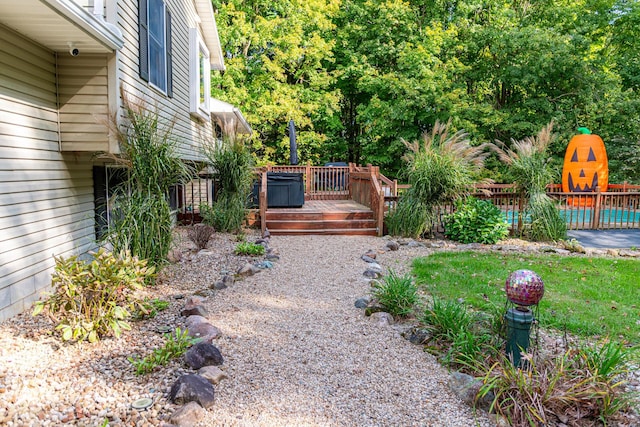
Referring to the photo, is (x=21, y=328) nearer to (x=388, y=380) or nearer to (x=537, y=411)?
(x=388, y=380)

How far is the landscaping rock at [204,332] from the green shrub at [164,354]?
22 cm

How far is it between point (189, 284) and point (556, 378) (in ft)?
12.4

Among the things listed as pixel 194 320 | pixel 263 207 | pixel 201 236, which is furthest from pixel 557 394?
pixel 263 207

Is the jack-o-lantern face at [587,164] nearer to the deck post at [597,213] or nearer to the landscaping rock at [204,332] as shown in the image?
the deck post at [597,213]

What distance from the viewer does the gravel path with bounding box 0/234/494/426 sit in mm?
2338

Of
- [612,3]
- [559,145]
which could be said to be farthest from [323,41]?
[612,3]

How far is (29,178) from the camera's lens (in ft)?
13.7

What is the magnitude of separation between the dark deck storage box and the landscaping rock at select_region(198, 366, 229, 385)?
7.49m

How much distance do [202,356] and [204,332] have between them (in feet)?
1.77

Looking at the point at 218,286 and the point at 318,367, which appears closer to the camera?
the point at 318,367

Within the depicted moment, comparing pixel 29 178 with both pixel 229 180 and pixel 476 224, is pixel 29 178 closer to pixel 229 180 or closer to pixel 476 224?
pixel 229 180

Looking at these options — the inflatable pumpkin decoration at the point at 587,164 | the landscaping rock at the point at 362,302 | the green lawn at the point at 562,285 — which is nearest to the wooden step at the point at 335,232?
the green lawn at the point at 562,285

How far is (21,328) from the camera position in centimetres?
347

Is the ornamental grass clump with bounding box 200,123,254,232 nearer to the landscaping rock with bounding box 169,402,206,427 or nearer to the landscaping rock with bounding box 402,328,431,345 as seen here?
the landscaping rock with bounding box 402,328,431,345
